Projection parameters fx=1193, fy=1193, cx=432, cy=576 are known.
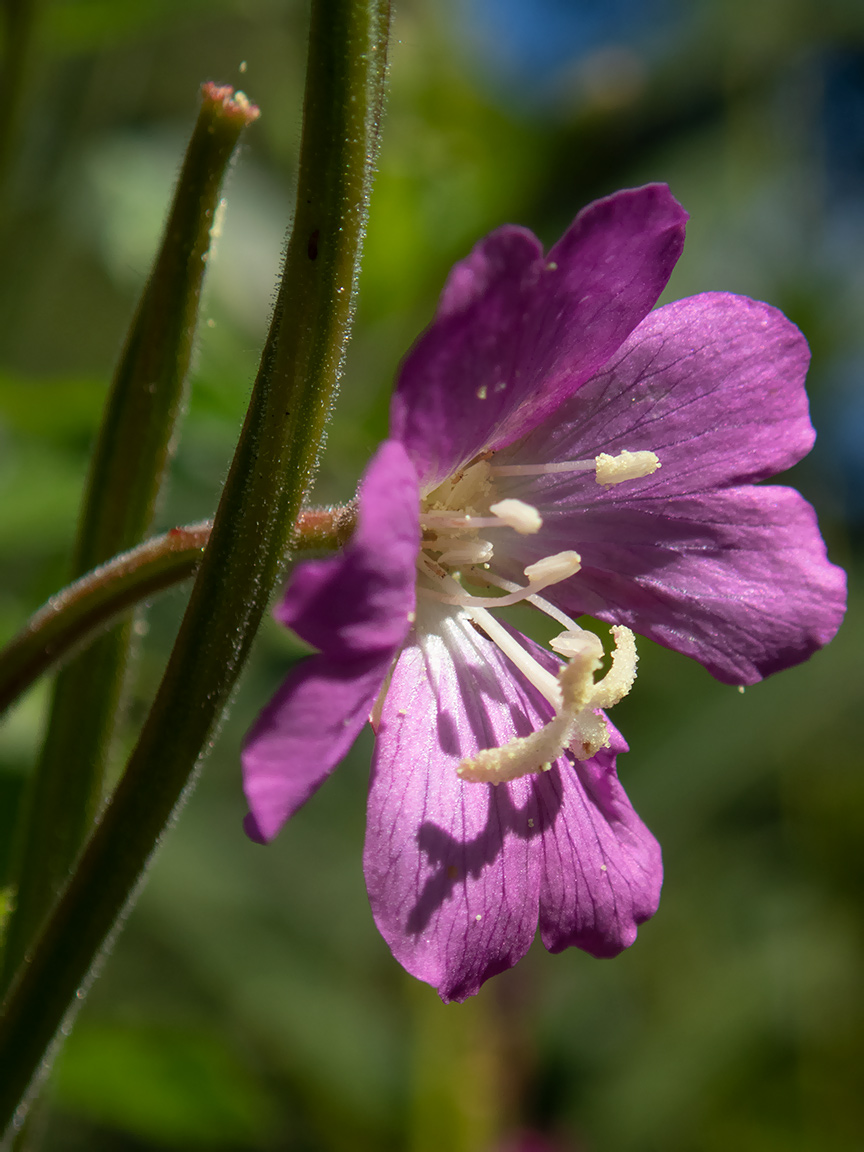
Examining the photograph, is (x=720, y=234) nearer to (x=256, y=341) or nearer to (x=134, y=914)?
(x=256, y=341)

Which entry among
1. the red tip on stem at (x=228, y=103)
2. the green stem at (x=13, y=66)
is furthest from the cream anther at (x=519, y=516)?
the green stem at (x=13, y=66)

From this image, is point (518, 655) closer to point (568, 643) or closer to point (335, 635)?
point (568, 643)

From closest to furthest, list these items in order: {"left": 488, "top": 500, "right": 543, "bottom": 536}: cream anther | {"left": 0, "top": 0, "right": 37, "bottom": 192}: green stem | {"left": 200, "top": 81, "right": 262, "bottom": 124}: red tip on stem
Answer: {"left": 200, "top": 81, "right": 262, "bottom": 124}: red tip on stem → {"left": 488, "top": 500, "right": 543, "bottom": 536}: cream anther → {"left": 0, "top": 0, "right": 37, "bottom": 192}: green stem

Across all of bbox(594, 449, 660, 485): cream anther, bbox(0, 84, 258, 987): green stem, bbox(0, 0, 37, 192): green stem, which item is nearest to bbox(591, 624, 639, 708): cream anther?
bbox(594, 449, 660, 485): cream anther

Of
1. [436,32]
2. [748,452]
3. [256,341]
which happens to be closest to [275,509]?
[748,452]

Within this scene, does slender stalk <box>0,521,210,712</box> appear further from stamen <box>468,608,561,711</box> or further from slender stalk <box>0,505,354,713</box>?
stamen <box>468,608,561,711</box>

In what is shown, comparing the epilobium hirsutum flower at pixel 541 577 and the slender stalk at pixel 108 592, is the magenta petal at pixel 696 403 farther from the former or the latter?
the slender stalk at pixel 108 592
